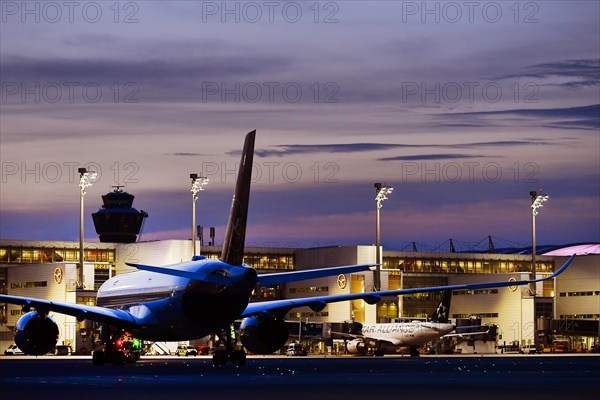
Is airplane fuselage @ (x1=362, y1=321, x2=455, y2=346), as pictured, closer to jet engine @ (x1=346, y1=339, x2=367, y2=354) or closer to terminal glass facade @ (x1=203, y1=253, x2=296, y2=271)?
jet engine @ (x1=346, y1=339, x2=367, y2=354)

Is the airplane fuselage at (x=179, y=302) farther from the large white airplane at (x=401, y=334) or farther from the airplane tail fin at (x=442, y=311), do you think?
the airplane tail fin at (x=442, y=311)

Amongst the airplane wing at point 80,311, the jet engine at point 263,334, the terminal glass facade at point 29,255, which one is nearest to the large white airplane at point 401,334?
the jet engine at point 263,334

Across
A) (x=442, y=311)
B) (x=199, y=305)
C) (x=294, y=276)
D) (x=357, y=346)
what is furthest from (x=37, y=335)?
(x=442, y=311)

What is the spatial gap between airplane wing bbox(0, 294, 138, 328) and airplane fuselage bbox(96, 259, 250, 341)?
A: 773 millimetres

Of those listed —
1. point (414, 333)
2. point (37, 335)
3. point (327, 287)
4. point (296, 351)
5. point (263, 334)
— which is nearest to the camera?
A: point (37, 335)

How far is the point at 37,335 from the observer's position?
6156 centimetres

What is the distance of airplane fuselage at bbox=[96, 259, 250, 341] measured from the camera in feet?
197

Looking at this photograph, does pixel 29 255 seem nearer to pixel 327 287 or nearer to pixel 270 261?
pixel 270 261

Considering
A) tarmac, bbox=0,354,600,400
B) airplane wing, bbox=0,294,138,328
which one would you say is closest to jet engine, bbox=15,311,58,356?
airplane wing, bbox=0,294,138,328

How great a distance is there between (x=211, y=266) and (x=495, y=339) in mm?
97690

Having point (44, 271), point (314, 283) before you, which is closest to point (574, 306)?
point (314, 283)

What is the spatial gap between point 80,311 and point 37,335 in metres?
4.01

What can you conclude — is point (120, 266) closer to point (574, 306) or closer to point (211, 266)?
point (574, 306)

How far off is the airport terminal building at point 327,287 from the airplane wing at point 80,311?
229 feet
